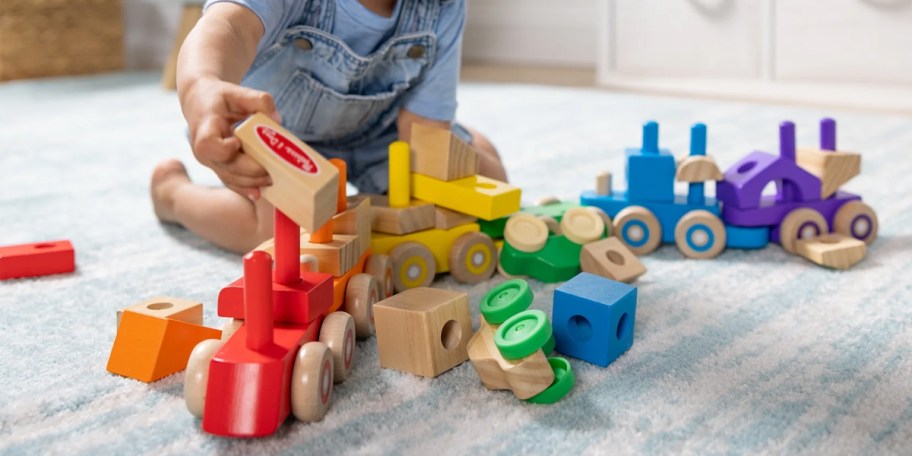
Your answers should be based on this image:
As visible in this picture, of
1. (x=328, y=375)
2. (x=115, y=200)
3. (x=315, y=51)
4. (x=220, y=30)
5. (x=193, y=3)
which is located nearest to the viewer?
(x=328, y=375)

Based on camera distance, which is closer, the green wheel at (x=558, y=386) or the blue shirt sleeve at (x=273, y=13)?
the green wheel at (x=558, y=386)

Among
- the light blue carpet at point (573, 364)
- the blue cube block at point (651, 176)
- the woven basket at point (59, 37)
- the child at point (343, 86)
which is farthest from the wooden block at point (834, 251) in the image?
the woven basket at point (59, 37)

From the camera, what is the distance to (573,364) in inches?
25.6

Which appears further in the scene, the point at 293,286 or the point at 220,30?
the point at 220,30

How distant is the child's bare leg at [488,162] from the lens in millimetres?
1058

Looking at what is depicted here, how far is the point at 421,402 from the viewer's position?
0.59 meters

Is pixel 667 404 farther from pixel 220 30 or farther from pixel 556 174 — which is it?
pixel 556 174

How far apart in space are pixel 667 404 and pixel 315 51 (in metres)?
0.56

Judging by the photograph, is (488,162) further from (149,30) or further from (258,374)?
(149,30)

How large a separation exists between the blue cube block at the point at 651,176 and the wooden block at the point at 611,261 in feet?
0.32

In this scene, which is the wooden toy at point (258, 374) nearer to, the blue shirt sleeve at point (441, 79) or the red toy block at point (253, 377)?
the red toy block at point (253, 377)

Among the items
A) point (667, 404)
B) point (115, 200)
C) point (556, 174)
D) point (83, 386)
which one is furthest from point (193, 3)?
point (667, 404)

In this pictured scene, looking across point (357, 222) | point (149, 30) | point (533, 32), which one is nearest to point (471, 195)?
point (357, 222)

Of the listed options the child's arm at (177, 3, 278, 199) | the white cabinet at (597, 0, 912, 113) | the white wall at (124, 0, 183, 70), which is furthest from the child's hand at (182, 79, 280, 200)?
the white wall at (124, 0, 183, 70)
